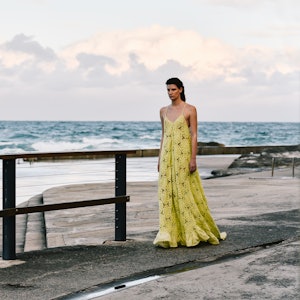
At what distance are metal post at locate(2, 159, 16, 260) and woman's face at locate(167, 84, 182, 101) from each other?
171 cm

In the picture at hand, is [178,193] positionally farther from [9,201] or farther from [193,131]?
[9,201]

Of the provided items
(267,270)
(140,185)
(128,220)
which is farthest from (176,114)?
(140,185)

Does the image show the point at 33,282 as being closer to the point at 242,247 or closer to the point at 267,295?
the point at 267,295

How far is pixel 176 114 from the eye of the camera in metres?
7.14

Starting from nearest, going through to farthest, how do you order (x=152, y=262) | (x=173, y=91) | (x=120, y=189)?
(x=152, y=262) → (x=173, y=91) → (x=120, y=189)

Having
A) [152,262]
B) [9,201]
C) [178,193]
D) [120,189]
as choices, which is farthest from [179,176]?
[9,201]

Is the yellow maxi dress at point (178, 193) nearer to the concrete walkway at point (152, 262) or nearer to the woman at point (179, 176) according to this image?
the woman at point (179, 176)

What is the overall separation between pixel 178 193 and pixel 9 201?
1710 mm

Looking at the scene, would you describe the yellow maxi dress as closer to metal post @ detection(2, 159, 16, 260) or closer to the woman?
the woman

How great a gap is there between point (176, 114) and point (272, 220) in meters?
2.68

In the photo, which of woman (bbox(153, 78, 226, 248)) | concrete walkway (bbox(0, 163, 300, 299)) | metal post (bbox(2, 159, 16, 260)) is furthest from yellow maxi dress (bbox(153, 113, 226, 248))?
metal post (bbox(2, 159, 16, 260))

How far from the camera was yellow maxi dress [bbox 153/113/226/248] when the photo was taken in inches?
280

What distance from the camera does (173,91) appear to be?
7.06m

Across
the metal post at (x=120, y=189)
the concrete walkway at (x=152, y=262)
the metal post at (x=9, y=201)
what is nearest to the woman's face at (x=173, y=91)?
the metal post at (x=120, y=189)
